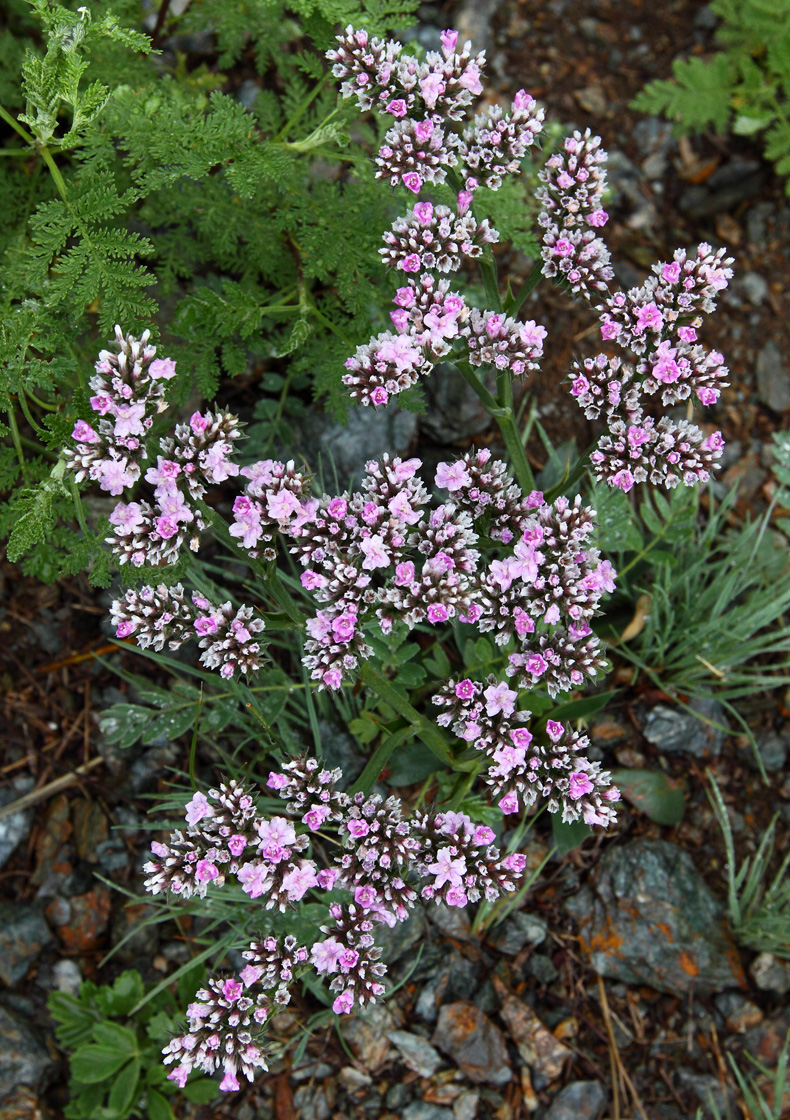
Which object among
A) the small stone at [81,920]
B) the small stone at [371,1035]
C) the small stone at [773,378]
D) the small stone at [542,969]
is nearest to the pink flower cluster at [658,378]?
the small stone at [773,378]

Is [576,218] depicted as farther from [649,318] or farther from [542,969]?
[542,969]

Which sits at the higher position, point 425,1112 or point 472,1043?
point 472,1043

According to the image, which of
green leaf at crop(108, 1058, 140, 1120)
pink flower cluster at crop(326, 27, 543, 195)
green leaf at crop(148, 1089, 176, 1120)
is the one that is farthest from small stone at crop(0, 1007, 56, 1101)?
pink flower cluster at crop(326, 27, 543, 195)

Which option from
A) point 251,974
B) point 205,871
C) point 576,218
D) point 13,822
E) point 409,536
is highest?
point 576,218

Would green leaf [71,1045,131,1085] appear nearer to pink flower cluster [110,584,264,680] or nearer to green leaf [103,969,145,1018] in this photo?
green leaf [103,969,145,1018]

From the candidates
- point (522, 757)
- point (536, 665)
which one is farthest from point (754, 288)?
point (522, 757)

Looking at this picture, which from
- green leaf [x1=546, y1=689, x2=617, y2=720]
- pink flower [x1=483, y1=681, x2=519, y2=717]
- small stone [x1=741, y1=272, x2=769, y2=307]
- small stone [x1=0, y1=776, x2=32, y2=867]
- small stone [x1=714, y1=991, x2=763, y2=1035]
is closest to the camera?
pink flower [x1=483, y1=681, x2=519, y2=717]

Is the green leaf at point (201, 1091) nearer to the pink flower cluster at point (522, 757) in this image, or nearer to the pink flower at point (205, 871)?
the pink flower at point (205, 871)

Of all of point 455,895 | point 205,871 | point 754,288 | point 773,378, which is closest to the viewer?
point 205,871
